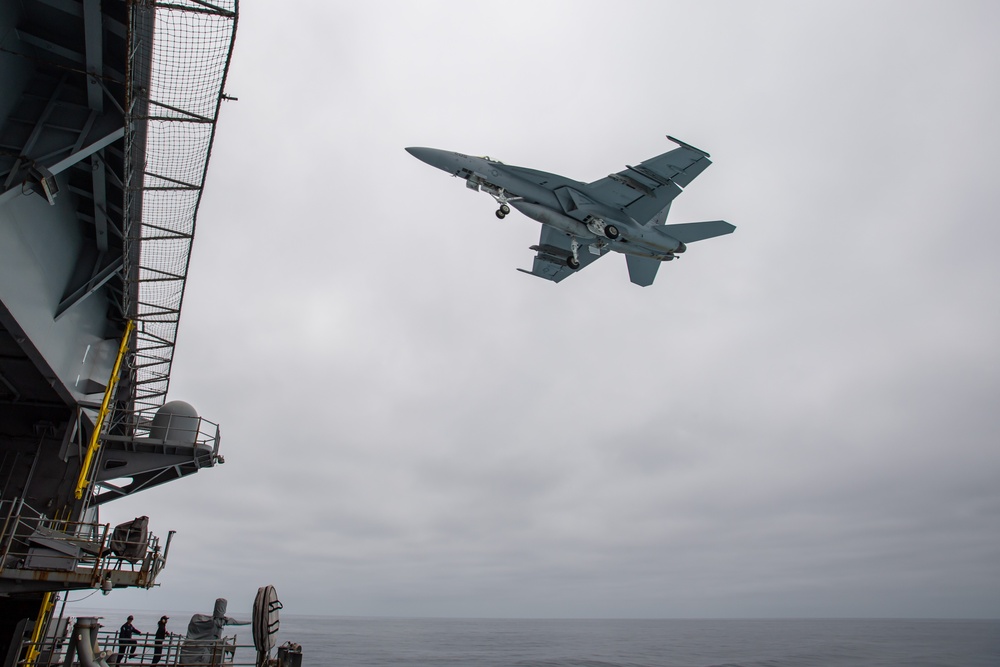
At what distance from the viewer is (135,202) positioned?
594 inches

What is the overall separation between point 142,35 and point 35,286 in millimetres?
8141

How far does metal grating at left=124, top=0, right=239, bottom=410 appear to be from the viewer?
37.5 feet

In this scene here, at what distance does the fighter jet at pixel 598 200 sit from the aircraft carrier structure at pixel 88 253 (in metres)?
10.4

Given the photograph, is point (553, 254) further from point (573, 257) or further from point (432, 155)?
A: point (432, 155)

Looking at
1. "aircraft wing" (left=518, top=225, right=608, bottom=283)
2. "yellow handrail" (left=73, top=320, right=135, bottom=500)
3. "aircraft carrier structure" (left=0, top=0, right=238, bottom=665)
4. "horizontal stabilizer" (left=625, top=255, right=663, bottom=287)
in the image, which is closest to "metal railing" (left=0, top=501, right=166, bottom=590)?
"aircraft carrier structure" (left=0, top=0, right=238, bottom=665)

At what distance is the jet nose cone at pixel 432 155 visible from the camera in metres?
22.5

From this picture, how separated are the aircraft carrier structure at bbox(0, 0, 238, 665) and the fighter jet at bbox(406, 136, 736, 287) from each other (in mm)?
10405

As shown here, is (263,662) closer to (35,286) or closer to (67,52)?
(35,286)

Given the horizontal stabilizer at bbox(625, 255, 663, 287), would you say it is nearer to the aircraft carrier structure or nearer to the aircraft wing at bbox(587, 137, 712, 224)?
the aircraft wing at bbox(587, 137, 712, 224)

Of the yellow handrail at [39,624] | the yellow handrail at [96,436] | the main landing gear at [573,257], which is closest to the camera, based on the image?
the yellow handrail at [39,624]

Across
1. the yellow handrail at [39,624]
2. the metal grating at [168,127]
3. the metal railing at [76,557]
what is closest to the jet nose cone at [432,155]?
the metal grating at [168,127]

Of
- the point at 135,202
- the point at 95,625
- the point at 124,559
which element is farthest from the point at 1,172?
the point at 95,625

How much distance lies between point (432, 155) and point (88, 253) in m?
→ 12.4

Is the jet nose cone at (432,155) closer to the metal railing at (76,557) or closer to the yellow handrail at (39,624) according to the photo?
the metal railing at (76,557)
